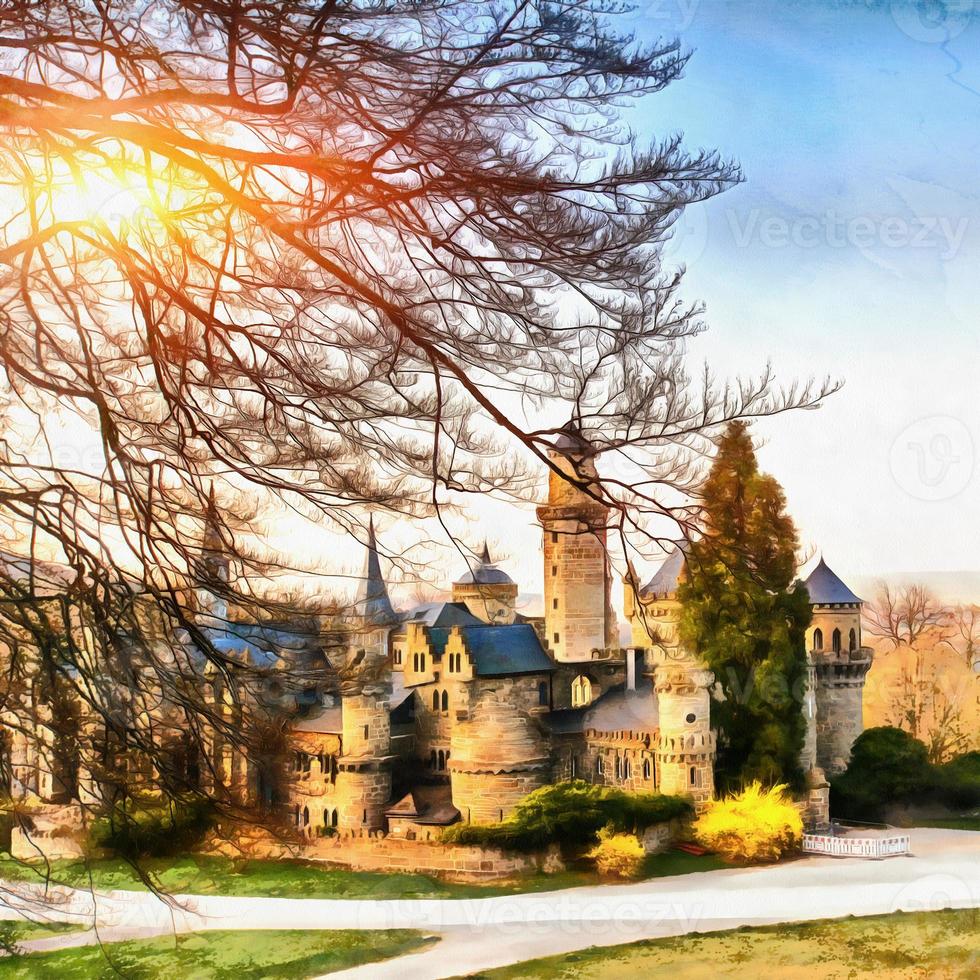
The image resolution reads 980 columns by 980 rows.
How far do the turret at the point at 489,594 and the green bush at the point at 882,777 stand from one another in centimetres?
192

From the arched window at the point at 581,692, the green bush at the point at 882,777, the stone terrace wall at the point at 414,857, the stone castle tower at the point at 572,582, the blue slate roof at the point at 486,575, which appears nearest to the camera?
the blue slate roof at the point at 486,575

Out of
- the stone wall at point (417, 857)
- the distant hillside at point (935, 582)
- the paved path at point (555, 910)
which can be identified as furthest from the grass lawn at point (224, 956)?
the distant hillside at point (935, 582)

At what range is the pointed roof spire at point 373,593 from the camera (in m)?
4.64

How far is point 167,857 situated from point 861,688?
11.5ft

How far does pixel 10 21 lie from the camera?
3924mm

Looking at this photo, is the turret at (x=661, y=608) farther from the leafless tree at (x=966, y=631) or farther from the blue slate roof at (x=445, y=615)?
the leafless tree at (x=966, y=631)

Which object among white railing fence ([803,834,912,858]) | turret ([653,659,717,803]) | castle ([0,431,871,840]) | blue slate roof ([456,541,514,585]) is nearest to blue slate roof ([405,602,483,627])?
castle ([0,431,871,840])

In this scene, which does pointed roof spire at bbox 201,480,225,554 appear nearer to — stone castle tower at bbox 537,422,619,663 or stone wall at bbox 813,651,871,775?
stone castle tower at bbox 537,422,619,663

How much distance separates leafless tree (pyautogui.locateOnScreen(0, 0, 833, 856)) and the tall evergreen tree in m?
0.26

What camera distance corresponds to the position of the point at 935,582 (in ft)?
Answer: 20.1

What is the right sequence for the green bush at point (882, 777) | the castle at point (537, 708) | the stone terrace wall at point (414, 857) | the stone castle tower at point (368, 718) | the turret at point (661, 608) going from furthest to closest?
the green bush at point (882, 777) < the stone terrace wall at point (414, 857) < the castle at point (537, 708) < the turret at point (661, 608) < the stone castle tower at point (368, 718)

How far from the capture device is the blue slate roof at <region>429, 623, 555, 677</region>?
6008 millimetres

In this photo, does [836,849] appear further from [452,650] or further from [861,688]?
[452,650]

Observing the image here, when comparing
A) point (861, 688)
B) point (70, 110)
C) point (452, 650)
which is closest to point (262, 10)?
point (70, 110)
